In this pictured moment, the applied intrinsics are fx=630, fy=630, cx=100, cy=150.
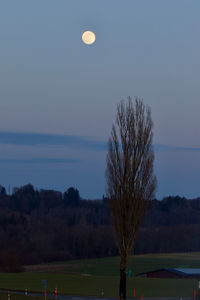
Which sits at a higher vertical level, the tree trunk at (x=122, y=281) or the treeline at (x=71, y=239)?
the treeline at (x=71, y=239)

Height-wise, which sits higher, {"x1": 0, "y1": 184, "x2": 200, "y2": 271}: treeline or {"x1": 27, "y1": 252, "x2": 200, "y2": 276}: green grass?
{"x1": 0, "y1": 184, "x2": 200, "y2": 271}: treeline

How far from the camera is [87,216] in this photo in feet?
650

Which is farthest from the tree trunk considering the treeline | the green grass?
the treeline

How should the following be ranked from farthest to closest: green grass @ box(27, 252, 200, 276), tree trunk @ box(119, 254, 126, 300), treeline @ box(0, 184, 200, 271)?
1. treeline @ box(0, 184, 200, 271)
2. green grass @ box(27, 252, 200, 276)
3. tree trunk @ box(119, 254, 126, 300)

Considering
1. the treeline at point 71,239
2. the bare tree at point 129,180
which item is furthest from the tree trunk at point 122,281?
the treeline at point 71,239

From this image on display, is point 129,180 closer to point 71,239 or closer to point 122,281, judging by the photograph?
point 122,281

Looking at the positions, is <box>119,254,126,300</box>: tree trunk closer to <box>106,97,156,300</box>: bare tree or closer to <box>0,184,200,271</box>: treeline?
<box>106,97,156,300</box>: bare tree

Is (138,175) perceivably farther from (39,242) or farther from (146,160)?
(39,242)

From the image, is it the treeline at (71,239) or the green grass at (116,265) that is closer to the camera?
the green grass at (116,265)

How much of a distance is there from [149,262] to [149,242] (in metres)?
38.7

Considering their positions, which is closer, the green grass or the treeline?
the green grass

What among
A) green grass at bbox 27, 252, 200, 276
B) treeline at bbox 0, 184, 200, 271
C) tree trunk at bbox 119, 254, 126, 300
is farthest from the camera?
treeline at bbox 0, 184, 200, 271

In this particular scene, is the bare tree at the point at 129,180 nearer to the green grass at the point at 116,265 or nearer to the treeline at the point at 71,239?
the green grass at the point at 116,265

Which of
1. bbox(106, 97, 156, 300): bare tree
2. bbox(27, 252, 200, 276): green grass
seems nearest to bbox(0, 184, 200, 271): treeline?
bbox(27, 252, 200, 276): green grass
